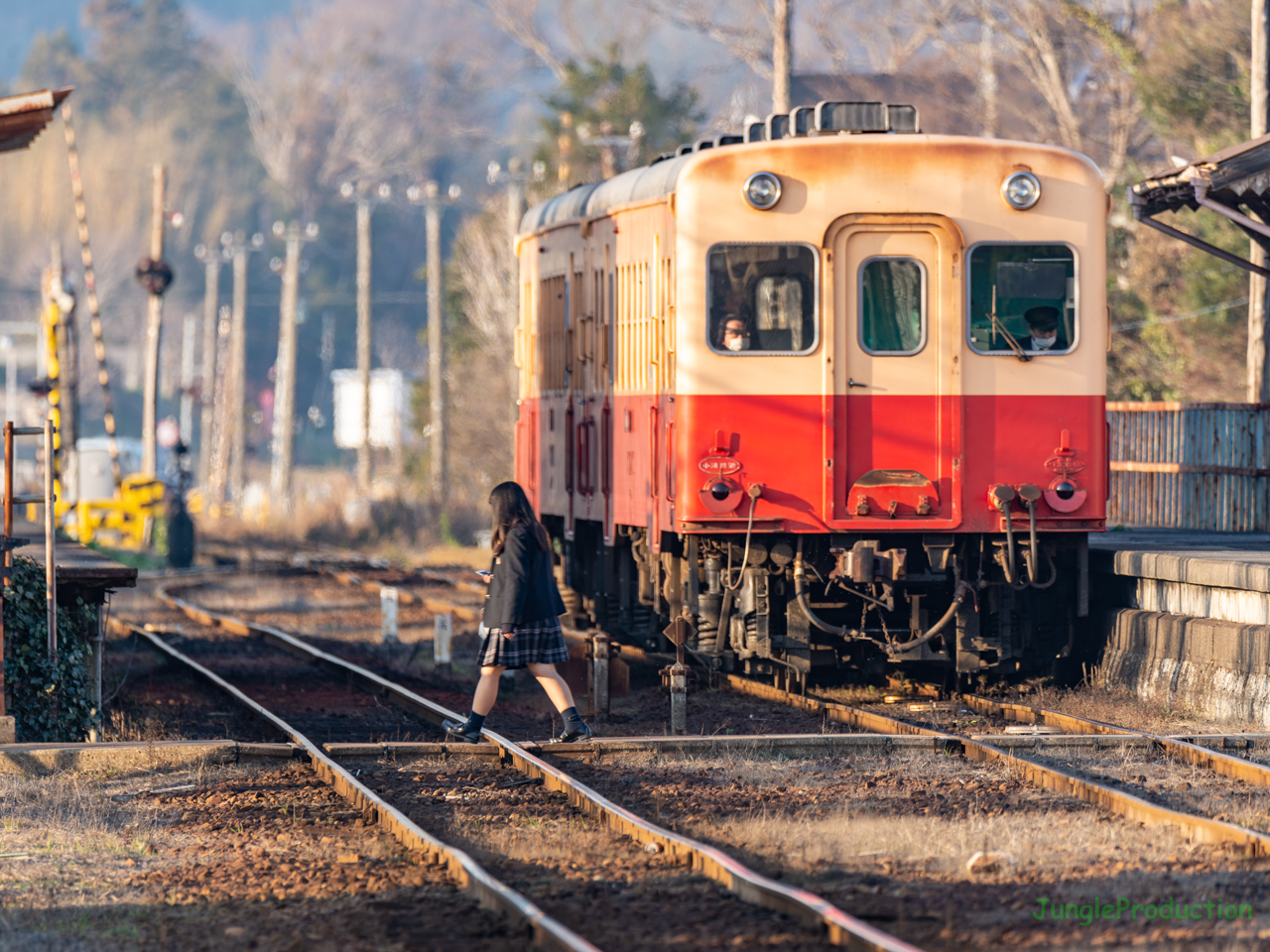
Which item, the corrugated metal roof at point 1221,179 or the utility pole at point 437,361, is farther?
the utility pole at point 437,361

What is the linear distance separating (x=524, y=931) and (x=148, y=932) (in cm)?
136

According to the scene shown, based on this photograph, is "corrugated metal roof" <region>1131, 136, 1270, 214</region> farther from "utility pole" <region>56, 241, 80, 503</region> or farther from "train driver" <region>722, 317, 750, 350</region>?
"utility pole" <region>56, 241, 80, 503</region>

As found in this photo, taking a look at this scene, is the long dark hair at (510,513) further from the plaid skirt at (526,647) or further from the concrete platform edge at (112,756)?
the concrete platform edge at (112,756)

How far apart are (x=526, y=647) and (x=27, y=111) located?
421cm

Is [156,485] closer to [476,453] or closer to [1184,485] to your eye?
[476,453]

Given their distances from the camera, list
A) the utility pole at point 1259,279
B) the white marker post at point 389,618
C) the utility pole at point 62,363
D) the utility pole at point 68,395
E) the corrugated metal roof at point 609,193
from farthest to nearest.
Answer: the utility pole at point 68,395
the utility pole at point 62,363
the utility pole at point 1259,279
the white marker post at point 389,618
the corrugated metal roof at point 609,193

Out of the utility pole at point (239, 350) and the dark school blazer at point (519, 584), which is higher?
the utility pole at point (239, 350)

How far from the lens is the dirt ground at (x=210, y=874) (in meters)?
6.69

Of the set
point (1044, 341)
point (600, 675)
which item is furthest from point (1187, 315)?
point (600, 675)

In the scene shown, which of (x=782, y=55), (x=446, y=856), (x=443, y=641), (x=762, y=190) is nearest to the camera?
(x=446, y=856)

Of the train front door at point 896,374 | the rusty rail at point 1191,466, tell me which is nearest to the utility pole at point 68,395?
the rusty rail at point 1191,466

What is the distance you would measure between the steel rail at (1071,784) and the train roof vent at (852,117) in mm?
3786

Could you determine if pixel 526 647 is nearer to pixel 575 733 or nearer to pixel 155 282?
pixel 575 733

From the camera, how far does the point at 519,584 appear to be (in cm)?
1050
